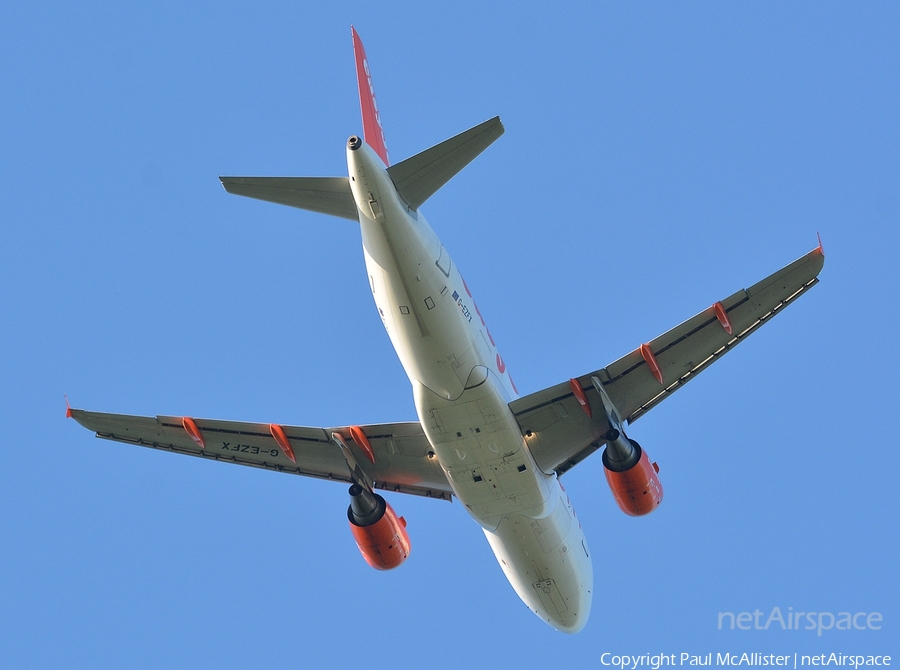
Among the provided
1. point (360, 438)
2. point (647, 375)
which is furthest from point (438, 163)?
point (360, 438)

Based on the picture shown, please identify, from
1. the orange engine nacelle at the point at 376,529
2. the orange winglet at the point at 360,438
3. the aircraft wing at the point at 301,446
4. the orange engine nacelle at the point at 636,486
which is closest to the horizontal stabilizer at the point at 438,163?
the aircraft wing at the point at 301,446

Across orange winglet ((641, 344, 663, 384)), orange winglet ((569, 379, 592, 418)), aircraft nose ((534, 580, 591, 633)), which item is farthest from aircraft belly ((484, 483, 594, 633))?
orange winglet ((641, 344, 663, 384))

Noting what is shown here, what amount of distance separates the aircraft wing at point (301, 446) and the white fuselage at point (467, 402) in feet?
5.79

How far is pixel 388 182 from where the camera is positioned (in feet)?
70.8

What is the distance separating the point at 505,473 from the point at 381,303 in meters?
5.99

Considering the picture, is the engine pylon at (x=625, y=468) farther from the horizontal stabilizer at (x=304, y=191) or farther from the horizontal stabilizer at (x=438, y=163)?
the horizontal stabilizer at (x=304, y=191)

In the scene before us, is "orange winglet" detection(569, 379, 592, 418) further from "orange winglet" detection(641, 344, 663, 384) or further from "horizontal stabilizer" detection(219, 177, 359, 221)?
"horizontal stabilizer" detection(219, 177, 359, 221)

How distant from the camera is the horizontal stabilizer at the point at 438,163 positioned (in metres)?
21.3

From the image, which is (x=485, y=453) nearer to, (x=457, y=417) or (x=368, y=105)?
(x=457, y=417)

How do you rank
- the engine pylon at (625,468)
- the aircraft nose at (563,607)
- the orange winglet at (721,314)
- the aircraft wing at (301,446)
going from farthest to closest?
the aircraft nose at (563,607) < the aircraft wing at (301,446) < the engine pylon at (625,468) < the orange winglet at (721,314)

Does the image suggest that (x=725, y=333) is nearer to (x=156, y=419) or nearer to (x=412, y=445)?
(x=412, y=445)

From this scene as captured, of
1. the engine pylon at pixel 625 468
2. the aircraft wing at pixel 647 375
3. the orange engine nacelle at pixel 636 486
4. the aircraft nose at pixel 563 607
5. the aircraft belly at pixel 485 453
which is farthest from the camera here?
the aircraft nose at pixel 563 607

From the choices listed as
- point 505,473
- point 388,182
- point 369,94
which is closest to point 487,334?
point 505,473

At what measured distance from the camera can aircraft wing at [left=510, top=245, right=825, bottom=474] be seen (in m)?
25.0
